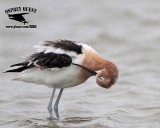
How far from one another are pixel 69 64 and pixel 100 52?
223 inches

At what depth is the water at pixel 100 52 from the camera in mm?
9242

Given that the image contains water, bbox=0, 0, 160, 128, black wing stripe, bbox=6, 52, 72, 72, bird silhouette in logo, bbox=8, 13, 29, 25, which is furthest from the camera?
bird silhouette in logo, bbox=8, 13, 29, 25

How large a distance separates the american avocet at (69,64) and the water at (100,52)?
2.37 feet

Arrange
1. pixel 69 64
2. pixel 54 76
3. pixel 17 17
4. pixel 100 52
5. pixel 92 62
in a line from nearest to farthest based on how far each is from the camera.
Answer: pixel 69 64
pixel 92 62
pixel 54 76
pixel 100 52
pixel 17 17

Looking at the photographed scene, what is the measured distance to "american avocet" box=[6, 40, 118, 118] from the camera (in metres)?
8.34

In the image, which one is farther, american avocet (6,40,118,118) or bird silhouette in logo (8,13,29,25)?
bird silhouette in logo (8,13,29,25)

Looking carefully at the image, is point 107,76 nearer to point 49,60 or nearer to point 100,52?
point 49,60

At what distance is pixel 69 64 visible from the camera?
8.31 m

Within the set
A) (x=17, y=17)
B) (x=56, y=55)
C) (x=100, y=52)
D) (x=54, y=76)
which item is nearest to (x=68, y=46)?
(x=56, y=55)

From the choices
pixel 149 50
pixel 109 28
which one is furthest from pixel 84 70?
pixel 109 28

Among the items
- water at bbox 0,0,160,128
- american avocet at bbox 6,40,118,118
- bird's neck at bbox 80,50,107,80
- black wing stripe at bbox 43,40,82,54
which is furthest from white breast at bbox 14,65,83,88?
water at bbox 0,0,160,128

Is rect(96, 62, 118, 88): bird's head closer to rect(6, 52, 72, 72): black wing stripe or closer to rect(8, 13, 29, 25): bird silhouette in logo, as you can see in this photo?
rect(6, 52, 72, 72): black wing stripe

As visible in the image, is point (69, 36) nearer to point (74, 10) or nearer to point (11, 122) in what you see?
point (74, 10)

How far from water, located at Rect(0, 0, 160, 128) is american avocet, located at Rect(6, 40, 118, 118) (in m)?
0.72
